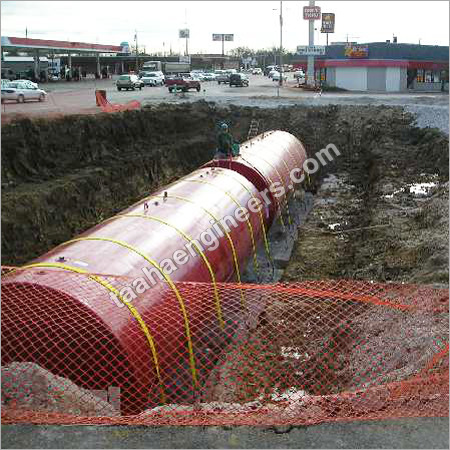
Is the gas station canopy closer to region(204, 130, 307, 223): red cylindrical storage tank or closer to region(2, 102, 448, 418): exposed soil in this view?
region(2, 102, 448, 418): exposed soil

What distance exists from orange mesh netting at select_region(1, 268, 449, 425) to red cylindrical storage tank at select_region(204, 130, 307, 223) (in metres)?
5.69

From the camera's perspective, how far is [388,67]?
50656mm

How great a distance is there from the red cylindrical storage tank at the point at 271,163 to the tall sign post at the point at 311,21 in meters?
34.2

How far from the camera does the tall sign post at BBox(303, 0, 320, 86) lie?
167 feet

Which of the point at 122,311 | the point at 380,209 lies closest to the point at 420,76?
the point at 380,209

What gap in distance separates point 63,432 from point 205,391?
9.46 feet

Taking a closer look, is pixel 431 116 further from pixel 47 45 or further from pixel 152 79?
pixel 47 45

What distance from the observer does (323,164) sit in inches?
931

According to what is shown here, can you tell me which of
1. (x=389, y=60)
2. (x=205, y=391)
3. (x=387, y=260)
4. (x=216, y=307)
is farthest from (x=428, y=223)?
(x=389, y=60)

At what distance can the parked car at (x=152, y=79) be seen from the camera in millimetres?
51875

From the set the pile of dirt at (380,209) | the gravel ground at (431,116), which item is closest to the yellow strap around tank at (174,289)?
the pile of dirt at (380,209)

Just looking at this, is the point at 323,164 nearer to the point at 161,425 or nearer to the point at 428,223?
the point at 428,223

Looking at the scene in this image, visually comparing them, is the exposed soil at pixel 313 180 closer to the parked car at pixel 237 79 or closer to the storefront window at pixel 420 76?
the parked car at pixel 237 79

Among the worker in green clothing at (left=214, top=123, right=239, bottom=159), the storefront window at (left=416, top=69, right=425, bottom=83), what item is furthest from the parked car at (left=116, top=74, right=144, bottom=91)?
the worker in green clothing at (left=214, top=123, right=239, bottom=159)
